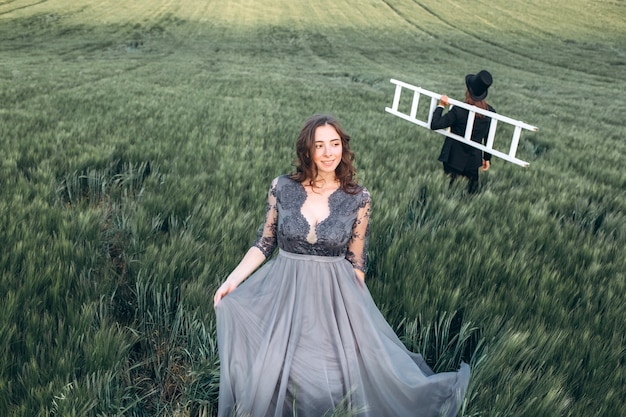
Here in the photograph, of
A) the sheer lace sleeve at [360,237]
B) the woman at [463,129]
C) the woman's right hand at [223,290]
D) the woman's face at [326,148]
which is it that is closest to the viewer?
the woman's right hand at [223,290]

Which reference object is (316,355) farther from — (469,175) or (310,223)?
(469,175)

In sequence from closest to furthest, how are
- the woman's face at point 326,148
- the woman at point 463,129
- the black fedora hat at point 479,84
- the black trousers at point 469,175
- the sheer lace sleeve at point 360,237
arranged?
1. the woman's face at point 326,148
2. the sheer lace sleeve at point 360,237
3. the black fedora hat at point 479,84
4. the woman at point 463,129
5. the black trousers at point 469,175

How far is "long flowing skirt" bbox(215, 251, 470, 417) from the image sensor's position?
187 cm

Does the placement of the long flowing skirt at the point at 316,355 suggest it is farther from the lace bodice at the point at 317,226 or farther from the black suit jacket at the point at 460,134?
the black suit jacket at the point at 460,134

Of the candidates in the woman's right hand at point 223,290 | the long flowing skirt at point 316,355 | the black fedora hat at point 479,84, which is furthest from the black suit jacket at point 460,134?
the woman's right hand at point 223,290

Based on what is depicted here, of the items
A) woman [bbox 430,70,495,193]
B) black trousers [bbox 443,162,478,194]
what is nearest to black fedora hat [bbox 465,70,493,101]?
woman [bbox 430,70,495,193]

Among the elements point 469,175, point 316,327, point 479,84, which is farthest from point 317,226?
point 469,175

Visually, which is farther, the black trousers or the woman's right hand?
the black trousers

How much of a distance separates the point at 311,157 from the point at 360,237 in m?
0.45

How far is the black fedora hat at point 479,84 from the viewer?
170 inches

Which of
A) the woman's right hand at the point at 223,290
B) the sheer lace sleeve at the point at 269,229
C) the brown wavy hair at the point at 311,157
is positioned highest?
the brown wavy hair at the point at 311,157

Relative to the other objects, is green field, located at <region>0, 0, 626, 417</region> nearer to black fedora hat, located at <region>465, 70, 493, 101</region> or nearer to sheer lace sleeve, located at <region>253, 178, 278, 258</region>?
sheer lace sleeve, located at <region>253, 178, 278, 258</region>

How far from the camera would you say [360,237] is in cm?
230

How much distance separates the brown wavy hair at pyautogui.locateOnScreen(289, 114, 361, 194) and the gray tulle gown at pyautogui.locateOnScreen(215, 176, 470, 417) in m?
0.06
